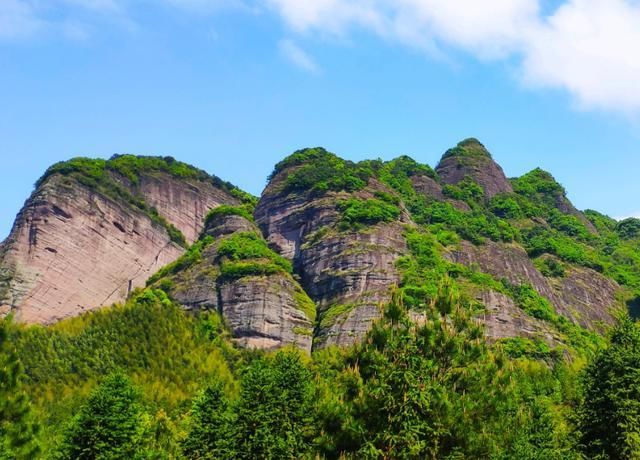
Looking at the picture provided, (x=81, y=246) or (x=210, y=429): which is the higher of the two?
(x=81, y=246)

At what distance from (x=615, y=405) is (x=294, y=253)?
76.9 m

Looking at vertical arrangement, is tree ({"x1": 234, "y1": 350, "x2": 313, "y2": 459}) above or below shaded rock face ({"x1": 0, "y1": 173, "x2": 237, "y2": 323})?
below

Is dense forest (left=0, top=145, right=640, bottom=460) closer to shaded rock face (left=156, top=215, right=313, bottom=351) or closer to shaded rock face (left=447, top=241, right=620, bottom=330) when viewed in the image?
shaded rock face (left=156, top=215, right=313, bottom=351)

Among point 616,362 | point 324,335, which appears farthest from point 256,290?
point 616,362

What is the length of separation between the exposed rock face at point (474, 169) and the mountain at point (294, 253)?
1386cm

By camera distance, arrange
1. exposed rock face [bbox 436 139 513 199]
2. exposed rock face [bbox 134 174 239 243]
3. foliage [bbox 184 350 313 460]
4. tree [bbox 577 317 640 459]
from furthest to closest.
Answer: exposed rock face [bbox 436 139 513 199]
exposed rock face [bbox 134 174 239 243]
foliage [bbox 184 350 313 460]
tree [bbox 577 317 640 459]

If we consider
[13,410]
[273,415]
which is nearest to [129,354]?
[273,415]

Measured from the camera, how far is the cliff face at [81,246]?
303 feet

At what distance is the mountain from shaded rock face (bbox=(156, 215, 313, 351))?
181mm

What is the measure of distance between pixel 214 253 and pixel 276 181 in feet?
91.3

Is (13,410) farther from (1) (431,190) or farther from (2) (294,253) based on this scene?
(1) (431,190)

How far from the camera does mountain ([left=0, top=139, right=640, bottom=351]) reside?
3519 inches

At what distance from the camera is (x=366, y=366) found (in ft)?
92.1

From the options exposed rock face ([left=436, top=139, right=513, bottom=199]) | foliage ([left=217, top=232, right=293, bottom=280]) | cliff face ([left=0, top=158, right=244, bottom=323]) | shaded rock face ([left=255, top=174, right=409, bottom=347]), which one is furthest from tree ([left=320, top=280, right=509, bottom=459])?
exposed rock face ([left=436, top=139, right=513, bottom=199])
